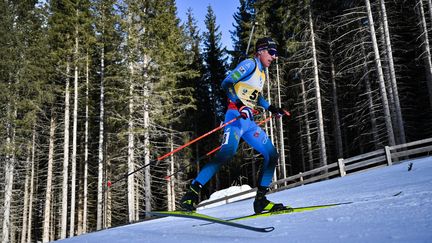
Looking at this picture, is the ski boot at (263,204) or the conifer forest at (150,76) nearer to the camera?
the ski boot at (263,204)

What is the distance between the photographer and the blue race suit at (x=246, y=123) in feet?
14.0

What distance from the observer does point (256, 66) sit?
462 centimetres

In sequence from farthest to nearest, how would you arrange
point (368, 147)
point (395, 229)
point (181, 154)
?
1. point (181, 154)
2. point (368, 147)
3. point (395, 229)

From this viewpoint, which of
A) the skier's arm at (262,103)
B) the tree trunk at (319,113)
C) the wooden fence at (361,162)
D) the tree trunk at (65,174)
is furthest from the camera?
the tree trunk at (65,174)

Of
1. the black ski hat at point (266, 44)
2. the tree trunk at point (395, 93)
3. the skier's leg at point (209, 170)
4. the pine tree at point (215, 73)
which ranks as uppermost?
the pine tree at point (215, 73)

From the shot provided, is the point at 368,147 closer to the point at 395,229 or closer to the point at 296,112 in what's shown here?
the point at 296,112

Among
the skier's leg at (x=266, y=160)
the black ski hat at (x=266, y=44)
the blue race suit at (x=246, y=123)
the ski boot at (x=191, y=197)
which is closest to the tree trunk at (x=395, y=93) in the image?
the black ski hat at (x=266, y=44)

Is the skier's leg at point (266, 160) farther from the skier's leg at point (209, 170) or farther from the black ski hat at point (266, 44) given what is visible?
the black ski hat at point (266, 44)

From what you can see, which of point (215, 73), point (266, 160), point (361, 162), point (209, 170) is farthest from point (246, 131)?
point (215, 73)

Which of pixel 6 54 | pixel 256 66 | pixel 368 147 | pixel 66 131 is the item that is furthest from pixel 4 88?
pixel 368 147

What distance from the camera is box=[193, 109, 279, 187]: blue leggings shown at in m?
4.18

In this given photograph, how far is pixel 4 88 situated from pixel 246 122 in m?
18.2

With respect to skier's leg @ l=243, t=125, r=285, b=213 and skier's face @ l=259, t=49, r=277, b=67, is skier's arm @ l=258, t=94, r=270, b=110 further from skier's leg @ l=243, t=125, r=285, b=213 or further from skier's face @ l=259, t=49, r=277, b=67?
skier's leg @ l=243, t=125, r=285, b=213

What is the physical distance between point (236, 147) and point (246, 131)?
1.02 ft
